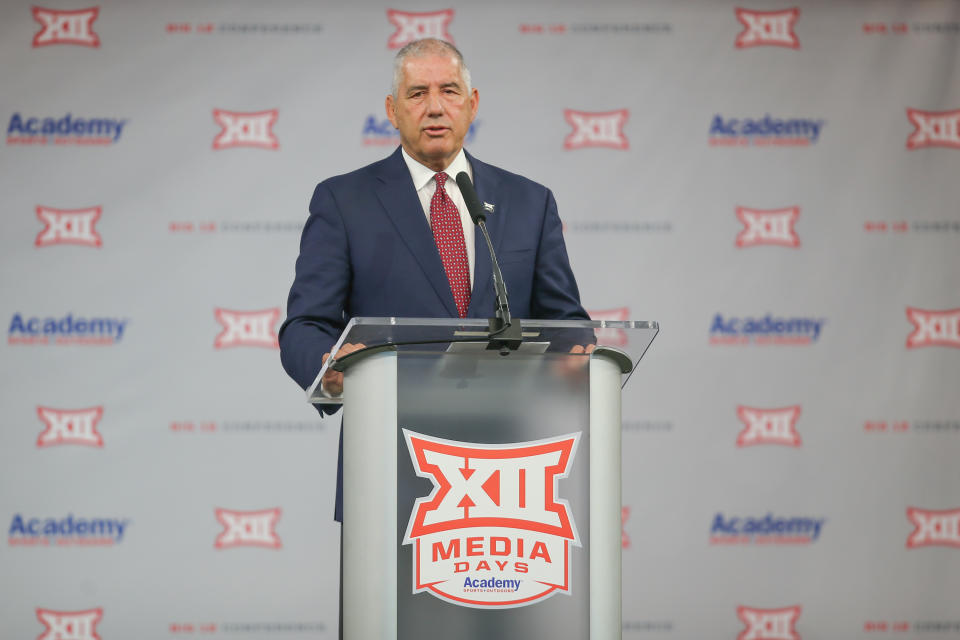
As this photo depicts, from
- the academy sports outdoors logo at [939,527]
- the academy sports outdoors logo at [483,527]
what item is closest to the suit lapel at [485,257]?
the academy sports outdoors logo at [483,527]

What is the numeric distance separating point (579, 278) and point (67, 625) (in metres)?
2.32

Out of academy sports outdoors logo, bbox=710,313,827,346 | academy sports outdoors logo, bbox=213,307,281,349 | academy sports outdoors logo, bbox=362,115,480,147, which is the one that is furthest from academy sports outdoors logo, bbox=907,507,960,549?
academy sports outdoors logo, bbox=213,307,281,349

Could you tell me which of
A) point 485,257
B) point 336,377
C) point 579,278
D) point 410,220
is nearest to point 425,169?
point 410,220

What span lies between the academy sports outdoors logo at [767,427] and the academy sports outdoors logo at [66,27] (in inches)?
114

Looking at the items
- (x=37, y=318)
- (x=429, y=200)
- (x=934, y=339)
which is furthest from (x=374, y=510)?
(x=934, y=339)

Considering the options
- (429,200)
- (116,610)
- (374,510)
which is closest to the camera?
(374,510)

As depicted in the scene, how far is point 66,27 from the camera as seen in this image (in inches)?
153

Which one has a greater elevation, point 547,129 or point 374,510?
point 547,129

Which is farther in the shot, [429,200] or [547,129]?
[547,129]

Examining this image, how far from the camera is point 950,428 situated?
3.92 meters

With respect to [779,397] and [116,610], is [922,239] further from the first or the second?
[116,610]

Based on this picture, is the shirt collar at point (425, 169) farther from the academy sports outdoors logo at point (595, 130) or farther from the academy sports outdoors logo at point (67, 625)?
the academy sports outdoors logo at point (67, 625)

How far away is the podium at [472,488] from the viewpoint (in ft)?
4.29

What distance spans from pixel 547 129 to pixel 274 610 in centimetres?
211
